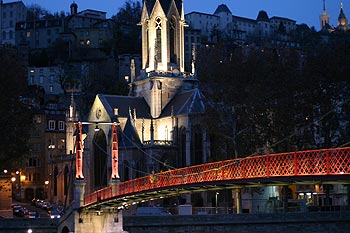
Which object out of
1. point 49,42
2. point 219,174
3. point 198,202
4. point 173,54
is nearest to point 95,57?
point 49,42

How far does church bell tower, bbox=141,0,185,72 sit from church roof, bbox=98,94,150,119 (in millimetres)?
3736

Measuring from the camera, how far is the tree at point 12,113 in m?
57.0

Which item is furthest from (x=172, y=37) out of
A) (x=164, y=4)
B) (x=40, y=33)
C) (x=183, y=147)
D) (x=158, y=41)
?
(x=40, y=33)

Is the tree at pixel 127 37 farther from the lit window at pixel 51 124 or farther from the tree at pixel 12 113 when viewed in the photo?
the tree at pixel 12 113

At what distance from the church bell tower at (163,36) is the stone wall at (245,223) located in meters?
30.8

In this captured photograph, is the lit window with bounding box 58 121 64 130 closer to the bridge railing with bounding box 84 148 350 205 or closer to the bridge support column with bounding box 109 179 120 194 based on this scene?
the bridge support column with bounding box 109 179 120 194

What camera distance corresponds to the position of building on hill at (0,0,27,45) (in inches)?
7106

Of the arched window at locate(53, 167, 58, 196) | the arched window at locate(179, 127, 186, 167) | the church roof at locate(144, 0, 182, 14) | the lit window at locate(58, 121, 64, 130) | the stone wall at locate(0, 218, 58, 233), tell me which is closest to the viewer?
the stone wall at locate(0, 218, 58, 233)

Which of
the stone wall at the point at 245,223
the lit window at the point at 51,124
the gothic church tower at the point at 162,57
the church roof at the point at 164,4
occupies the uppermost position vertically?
the church roof at the point at 164,4

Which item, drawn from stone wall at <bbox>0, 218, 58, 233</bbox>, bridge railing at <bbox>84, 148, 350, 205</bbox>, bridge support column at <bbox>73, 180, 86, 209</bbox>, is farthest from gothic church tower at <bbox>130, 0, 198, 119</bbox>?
bridge railing at <bbox>84, 148, 350, 205</bbox>

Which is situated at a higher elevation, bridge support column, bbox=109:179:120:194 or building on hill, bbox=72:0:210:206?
building on hill, bbox=72:0:210:206

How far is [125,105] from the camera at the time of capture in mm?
83062

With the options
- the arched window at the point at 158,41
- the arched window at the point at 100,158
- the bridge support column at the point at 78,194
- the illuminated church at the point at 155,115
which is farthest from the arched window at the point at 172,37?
the bridge support column at the point at 78,194

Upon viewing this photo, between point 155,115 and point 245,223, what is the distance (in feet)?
91.4
